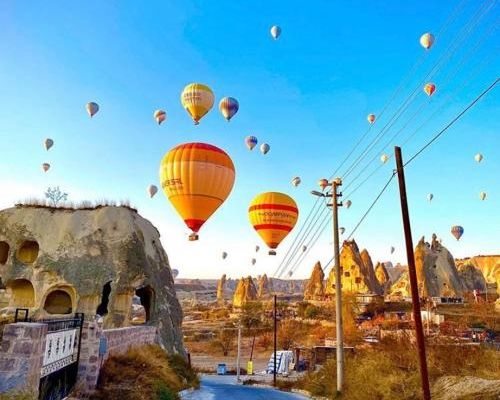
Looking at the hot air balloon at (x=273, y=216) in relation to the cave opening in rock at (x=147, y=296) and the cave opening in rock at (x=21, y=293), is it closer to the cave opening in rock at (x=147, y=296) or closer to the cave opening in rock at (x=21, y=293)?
the cave opening in rock at (x=147, y=296)

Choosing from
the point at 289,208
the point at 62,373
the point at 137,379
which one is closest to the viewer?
the point at 62,373

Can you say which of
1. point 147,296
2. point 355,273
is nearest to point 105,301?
point 147,296

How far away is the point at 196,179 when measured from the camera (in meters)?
24.0

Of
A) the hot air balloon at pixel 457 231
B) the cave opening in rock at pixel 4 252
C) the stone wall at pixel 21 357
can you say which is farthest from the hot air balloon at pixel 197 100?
the hot air balloon at pixel 457 231

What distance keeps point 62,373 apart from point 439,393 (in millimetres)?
12528

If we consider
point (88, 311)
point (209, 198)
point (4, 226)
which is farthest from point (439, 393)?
point (4, 226)

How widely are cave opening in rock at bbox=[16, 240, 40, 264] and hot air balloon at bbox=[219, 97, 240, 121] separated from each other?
15.5 metres

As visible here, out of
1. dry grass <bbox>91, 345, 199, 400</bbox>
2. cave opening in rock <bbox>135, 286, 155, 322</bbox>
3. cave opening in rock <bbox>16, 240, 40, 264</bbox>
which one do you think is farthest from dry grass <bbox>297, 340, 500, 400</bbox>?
cave opening in rock <bbox>16, 240, 40, 264</bbox>

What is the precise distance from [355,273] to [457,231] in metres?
54.2

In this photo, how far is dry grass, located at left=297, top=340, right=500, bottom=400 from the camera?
55.0 feet

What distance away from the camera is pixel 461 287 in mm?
122500

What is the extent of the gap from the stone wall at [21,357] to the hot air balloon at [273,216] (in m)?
23.1

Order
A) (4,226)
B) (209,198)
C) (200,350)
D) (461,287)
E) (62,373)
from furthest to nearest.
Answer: (461,287)
(200,350)
(4,226)
(209,198)
(62,373)

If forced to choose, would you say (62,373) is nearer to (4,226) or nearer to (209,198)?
(209,198)
